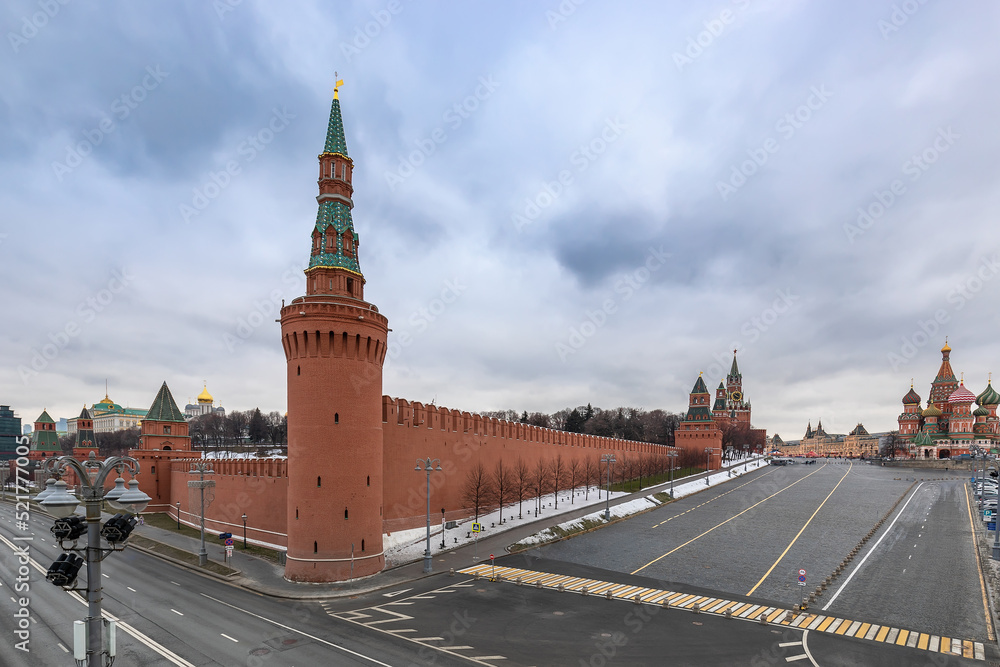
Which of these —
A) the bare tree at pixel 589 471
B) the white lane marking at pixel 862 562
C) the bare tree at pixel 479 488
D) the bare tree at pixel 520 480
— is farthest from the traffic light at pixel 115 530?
the bare tree at pixel 589 471

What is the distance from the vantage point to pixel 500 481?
4909 cm

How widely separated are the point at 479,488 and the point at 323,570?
18.1m

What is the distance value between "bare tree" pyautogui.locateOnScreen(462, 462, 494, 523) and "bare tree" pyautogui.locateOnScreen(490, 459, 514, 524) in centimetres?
68

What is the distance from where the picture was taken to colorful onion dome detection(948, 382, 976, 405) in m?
128

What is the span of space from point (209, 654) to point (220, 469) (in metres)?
30.3

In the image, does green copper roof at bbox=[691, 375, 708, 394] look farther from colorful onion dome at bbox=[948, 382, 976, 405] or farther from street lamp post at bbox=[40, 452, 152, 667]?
street lamp post at bbox=[40, 452, 152, 667]

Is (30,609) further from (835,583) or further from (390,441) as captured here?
(835,583)

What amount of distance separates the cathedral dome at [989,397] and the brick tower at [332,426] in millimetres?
159432

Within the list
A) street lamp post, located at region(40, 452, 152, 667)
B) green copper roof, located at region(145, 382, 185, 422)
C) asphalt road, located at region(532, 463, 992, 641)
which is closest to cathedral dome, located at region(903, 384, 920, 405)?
asphalt road, located at region(532, 463, 992, 641)

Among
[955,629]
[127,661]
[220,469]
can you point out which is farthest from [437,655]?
[220,469]

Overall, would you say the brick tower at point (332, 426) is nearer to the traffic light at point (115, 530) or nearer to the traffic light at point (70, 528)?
the traffic light at point (70, 528)

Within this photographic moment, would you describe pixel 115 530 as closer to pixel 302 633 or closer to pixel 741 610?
pixel 302 633

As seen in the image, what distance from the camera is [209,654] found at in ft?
66.5

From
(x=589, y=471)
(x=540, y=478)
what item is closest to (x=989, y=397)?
(x=589, y=471)
